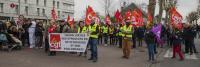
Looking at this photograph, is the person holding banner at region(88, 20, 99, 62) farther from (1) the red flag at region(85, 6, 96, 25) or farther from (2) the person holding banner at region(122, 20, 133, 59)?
(2) the person holding banner at region(122, 20, 133, 59)

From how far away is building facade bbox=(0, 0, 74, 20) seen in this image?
78.3 meters

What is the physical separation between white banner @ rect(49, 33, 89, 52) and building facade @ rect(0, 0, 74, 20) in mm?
50797

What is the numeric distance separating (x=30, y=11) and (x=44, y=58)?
7135 centimetres

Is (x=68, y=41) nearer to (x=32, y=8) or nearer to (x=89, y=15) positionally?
(x=89, y=15)

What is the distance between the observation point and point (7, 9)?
259ft

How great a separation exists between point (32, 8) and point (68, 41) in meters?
70.4

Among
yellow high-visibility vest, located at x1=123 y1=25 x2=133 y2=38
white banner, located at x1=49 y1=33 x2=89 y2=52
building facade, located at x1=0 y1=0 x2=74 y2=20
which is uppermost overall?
building facade, located at x1=0 y1=0 x2=74 y2=20

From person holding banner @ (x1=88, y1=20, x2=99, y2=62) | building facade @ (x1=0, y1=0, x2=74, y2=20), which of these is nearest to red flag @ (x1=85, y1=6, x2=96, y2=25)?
person holding banner @ (x1=88, y1=20, x2=99, y2=62)

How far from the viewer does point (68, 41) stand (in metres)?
19.3

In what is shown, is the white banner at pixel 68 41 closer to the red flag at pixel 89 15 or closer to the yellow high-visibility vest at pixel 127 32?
the red flag at pixel 89 15

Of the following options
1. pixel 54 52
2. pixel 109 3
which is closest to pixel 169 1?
pixel 109 3

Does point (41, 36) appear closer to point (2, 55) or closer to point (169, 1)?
point (2, 55)

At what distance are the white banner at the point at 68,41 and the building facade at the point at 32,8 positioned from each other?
167 ft

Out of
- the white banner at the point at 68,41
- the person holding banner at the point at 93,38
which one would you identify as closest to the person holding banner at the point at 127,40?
the white banner at the point at 68,41
